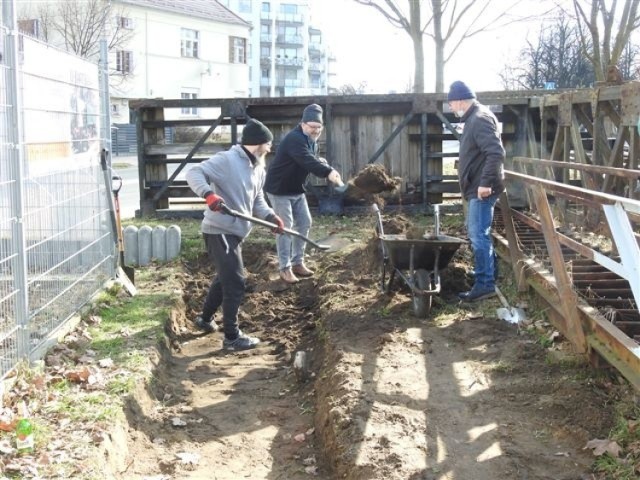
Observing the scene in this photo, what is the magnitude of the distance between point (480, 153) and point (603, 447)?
3.83m

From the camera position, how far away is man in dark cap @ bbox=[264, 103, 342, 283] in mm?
8727

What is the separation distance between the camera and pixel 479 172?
7.67 metres

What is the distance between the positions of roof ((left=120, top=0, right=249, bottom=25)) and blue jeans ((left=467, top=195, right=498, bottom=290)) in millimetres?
41813

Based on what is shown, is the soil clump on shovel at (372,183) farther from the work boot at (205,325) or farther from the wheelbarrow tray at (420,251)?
the work boot at (205,325)

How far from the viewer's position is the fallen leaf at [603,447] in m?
4.27

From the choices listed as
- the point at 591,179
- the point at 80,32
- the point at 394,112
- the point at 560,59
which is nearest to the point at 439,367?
the point at 591,179

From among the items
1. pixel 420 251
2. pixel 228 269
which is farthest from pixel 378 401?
pixel 228 269

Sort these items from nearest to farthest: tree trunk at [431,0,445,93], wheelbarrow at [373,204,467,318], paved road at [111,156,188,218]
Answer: wheelbarrow at [373,204,467,318] → paved road at [111,156,188,218] → tree trunk at [431,0,445,93]

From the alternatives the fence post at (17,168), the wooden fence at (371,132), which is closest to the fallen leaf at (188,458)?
the fence post at (17,168)

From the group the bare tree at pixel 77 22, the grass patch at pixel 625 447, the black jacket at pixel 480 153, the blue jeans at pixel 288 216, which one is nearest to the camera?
the grass patch at pixel 625 447

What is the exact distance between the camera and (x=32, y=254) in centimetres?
631

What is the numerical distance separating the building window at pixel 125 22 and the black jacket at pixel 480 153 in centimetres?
3792

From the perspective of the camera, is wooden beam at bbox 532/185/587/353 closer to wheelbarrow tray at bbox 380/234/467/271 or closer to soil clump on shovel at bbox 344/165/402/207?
wheelbarrow tray at bbox 380/234/467/271

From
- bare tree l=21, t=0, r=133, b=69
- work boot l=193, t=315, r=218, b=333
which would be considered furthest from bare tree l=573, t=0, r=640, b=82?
bare tree l=21, t=0, r=133, b=69
